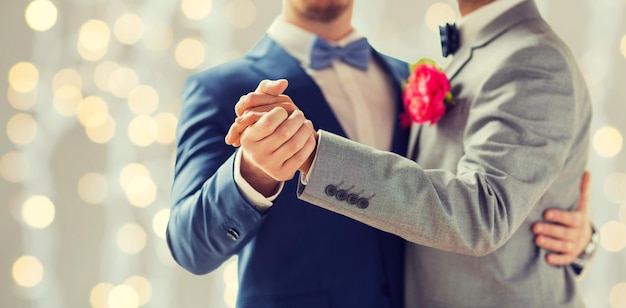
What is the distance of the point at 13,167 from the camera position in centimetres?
199

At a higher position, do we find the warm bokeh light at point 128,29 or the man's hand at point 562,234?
the warm bokeh light at point 128,29

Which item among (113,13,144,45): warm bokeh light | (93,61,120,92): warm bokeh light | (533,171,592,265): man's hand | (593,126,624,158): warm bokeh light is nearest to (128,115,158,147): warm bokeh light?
(93,61,120,92): warm bokeh light

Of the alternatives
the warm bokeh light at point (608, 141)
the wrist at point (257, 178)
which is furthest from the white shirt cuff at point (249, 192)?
the warm bokeh light at point (608, 141)

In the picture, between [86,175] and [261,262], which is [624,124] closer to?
[261,262]

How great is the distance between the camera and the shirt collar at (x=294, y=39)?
1.44 meters

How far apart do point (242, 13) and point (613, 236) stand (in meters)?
1.30

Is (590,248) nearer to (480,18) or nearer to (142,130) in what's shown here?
(480,18)

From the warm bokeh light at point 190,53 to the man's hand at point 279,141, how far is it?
1090 millimetres

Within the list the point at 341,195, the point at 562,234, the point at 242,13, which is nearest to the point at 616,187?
the point at 562,234

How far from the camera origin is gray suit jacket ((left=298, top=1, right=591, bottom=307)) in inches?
39.8

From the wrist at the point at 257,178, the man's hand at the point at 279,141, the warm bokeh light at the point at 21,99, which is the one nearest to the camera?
the man's hand at the point at 279,141

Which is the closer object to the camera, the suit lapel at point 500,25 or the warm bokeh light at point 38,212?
the suit lapel at point 500,25

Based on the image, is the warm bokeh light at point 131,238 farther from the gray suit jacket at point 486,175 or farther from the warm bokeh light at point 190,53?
the gray suit jacket at point 486,175

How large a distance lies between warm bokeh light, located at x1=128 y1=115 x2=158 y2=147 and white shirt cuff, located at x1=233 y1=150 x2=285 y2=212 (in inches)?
38.2
